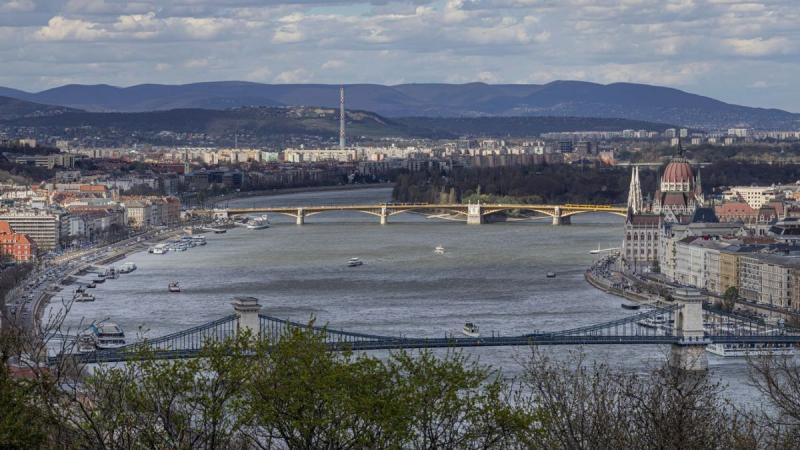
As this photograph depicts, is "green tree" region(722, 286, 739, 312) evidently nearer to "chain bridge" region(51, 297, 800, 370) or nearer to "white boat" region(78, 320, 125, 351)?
"chain bridge" region(51, 297, 800, 370)

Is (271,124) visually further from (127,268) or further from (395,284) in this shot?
(395,284)

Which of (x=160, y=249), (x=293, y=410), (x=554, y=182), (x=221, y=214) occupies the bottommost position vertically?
(x=221, y=214)

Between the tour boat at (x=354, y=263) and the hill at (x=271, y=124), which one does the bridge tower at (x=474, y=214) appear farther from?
the hill at (x=271, y=124)

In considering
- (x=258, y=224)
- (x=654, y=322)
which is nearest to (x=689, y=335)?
(x=654, y=322)

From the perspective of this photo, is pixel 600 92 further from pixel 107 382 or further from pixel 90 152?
pixel 107 382

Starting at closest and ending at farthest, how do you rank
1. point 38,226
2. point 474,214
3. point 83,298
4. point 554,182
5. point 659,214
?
point 83,298
point 659,214
point 38,226
point 474,214
point 554,182

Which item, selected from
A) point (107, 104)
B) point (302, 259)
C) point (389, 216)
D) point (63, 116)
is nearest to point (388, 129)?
point (63, 116)
